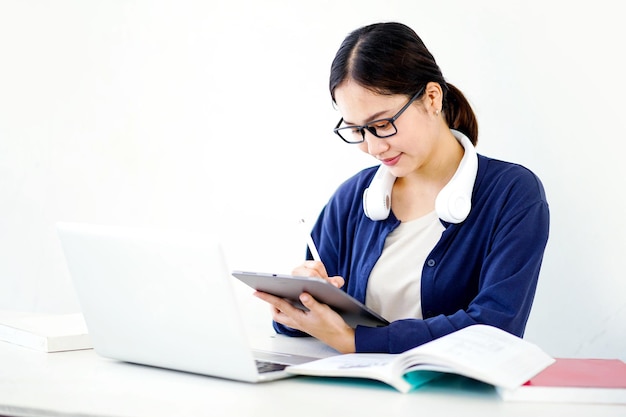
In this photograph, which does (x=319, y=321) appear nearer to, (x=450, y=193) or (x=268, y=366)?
(x=268, y=366)

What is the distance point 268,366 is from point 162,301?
23 centimetres

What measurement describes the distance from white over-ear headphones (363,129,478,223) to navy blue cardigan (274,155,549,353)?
0.14 ft

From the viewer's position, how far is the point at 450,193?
1.86m

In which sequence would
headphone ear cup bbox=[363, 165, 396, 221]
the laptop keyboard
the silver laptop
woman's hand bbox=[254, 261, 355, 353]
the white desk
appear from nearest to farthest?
the white desk → the silver laptop → the laptop keyboard → woman's hand bbox=[254, 261, 355, 353] → headphone ear cup bbox=[363, 165, 396, 221]

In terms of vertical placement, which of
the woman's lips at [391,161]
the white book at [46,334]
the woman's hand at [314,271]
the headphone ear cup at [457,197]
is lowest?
the white book at [46,334]

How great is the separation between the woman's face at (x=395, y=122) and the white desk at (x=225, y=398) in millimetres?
685

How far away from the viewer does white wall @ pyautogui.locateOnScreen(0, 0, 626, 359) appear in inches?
86.8

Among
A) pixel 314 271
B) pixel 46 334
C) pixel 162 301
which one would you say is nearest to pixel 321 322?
pixel 314 271

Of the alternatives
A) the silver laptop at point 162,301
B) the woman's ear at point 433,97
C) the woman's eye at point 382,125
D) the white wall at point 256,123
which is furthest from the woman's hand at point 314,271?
the white wall at point 256,123

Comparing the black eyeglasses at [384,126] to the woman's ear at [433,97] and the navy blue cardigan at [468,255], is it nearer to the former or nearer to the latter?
the woman's ear at [433,97]

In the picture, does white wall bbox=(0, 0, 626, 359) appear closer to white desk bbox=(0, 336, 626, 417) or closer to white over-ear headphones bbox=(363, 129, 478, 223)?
white over-ear headphones bbox=(363, 129, 478, 223)

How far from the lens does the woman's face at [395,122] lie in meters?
1.86

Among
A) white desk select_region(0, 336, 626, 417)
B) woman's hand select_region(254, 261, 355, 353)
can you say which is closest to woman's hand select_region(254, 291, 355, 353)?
woman's hand select_region(254, 261, 355, 353)

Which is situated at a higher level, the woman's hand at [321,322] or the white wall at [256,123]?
the white wall at [256,123]
